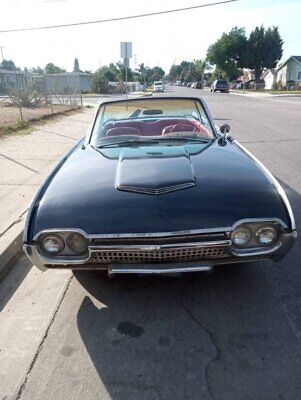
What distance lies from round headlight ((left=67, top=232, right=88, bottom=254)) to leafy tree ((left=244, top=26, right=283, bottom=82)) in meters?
80.5

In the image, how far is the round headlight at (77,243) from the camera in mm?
2490

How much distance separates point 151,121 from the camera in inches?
173

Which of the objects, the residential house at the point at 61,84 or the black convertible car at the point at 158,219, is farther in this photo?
the residential house at the point at 61,84

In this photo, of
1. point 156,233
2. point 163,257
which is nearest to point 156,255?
point 163,257

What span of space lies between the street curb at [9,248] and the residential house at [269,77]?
78.6 meters

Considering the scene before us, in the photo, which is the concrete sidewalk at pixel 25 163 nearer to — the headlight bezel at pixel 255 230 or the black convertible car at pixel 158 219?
the black convertible car at pixel 158 219

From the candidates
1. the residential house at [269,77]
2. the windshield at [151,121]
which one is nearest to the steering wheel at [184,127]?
the windshield at [151,121]

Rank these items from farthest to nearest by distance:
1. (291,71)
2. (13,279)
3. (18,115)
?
(291,71)
(18,115)
(13,279)

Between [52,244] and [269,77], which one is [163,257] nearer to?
[52,244]

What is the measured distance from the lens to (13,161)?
24.3 feet

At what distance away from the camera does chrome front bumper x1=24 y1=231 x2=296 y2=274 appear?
2.46 metres

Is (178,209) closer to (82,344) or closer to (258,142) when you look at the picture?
(82,344)

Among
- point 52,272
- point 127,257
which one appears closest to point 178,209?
point 127,257

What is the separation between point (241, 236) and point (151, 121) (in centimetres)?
226
